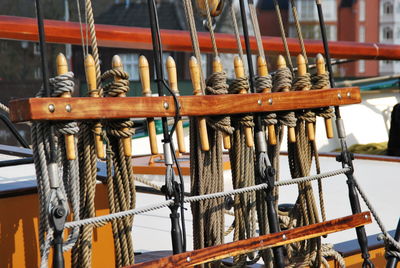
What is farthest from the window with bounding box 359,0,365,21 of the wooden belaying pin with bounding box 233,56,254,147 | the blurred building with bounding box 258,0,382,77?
the wooden belaying pin with bounding box 233,56,254,147

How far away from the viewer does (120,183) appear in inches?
75.0

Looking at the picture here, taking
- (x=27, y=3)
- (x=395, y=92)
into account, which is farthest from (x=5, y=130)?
(x=395, y=92)

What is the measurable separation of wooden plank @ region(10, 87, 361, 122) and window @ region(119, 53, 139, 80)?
1551 cm

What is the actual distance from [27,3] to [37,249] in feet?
51.0

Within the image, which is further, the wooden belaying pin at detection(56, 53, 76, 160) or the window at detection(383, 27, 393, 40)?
the window at detection(383, 27, 393, 40)

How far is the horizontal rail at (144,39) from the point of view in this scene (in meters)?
4.16

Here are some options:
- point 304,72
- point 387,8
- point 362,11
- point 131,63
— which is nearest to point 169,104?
point 304,72

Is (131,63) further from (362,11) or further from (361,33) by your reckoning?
(362,11)

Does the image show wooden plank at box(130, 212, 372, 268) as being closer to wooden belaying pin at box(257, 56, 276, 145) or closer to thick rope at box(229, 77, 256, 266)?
thick rope at box(229, 77, 256, 266)

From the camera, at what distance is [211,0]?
3135mm

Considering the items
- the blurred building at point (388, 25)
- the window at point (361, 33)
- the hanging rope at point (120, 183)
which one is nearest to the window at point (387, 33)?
the blurred building at point (388, 25)

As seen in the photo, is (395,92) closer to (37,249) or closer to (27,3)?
(37,249)

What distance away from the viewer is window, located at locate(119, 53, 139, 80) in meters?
18.2

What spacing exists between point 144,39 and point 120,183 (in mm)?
2908
